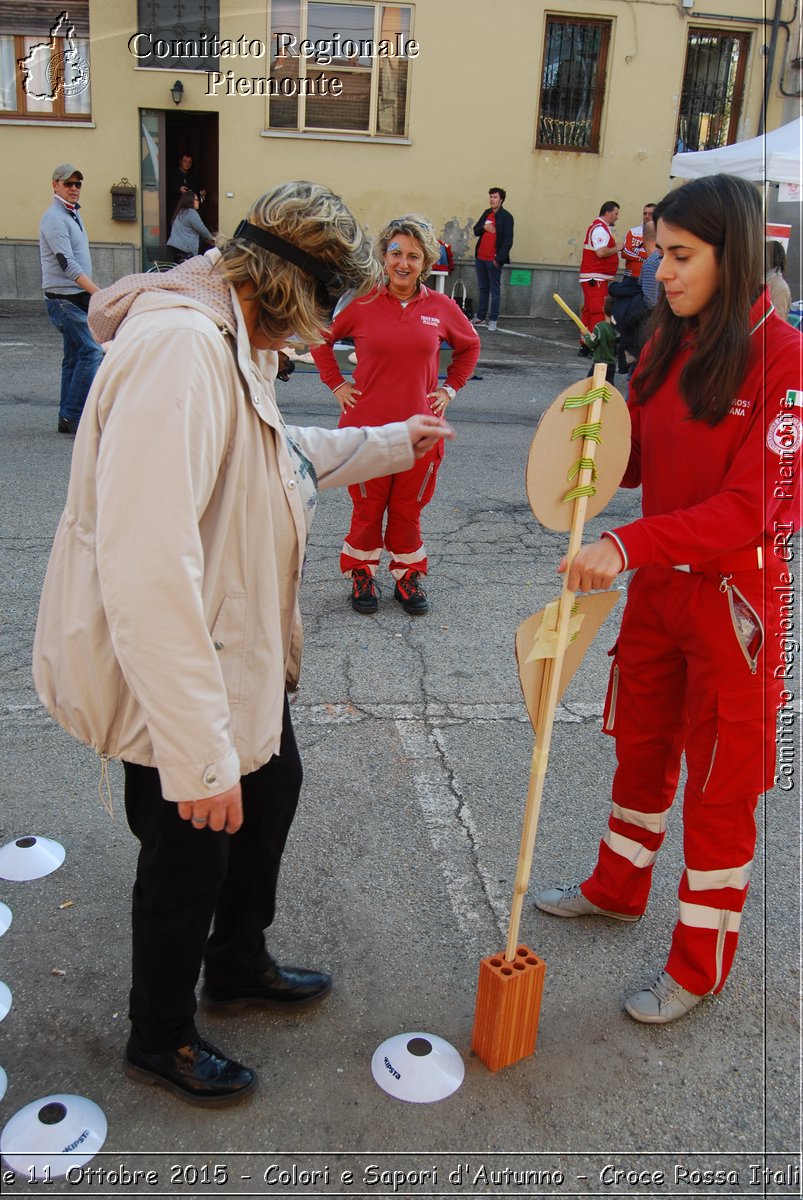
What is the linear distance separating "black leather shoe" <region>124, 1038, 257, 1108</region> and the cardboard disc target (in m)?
1.44

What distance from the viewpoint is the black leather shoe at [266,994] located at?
263 centimetres

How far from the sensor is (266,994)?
2635 millimetres

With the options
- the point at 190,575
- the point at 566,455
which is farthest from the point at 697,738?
the point at 190,575

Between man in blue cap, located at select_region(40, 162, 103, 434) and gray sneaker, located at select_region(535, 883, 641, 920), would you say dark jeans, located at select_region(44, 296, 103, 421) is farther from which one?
gray sneaker, located at select_region(535, 883, 641, 920)

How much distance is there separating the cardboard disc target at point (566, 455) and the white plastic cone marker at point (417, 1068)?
131 centimetres

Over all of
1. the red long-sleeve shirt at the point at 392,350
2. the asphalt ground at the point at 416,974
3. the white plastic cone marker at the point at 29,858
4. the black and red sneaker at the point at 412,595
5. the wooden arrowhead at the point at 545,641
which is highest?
the red long-sleeve shirt at the point at 392,350

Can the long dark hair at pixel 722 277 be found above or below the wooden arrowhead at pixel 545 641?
above

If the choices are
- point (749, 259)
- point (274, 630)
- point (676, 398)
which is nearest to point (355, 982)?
point (274, 630)

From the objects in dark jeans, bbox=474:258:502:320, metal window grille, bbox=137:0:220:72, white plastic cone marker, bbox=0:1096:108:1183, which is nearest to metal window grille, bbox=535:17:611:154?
dark jeans, bbox=474:258:502:320

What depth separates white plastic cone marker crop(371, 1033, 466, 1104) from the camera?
239 cm

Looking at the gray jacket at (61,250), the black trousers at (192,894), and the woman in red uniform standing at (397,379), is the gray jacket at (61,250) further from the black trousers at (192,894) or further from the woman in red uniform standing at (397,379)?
the black trousers at (192,894)

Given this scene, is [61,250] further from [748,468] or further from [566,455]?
[748,468]

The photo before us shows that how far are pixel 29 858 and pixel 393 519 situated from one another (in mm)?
2704

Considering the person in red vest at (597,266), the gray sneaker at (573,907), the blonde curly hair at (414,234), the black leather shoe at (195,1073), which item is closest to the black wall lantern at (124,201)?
the person in red vest at (597,266)
